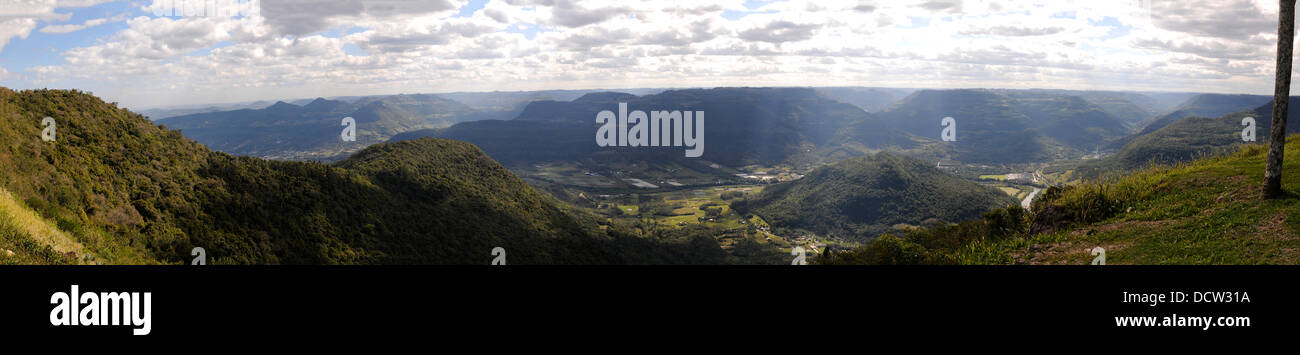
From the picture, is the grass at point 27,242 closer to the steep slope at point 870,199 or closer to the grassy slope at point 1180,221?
the grassy slope at point 1180,221

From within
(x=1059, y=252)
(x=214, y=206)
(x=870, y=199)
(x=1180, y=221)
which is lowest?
(x=870, y=199)

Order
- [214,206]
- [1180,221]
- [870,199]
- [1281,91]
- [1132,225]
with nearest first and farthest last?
1. [1281,91]
2. [1180,221]
3. [1132,225]
4. [214,206]
5. [870,199]

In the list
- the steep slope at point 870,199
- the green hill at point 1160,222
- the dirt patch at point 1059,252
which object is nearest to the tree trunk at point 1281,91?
the green hill at point 1160,222

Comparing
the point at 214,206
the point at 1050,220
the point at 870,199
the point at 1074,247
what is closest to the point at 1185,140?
the point at 870,199

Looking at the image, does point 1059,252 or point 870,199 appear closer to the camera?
point 1059,252

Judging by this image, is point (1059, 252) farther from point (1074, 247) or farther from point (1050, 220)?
point (1050, 220)
